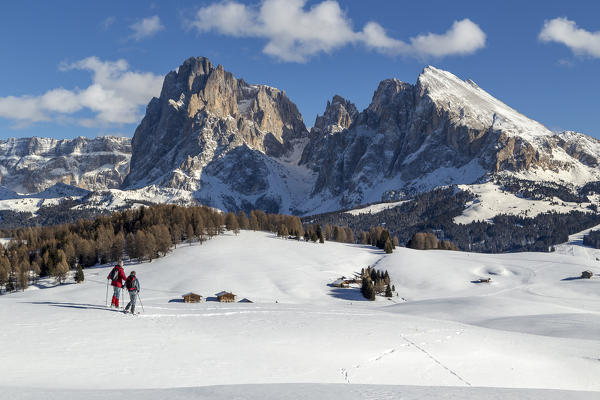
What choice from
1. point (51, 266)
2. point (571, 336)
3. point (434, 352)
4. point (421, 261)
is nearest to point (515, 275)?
point (421, 261)

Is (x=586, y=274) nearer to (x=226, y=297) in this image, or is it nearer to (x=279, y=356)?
(x=226, y=297)

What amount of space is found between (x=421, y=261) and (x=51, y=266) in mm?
95420

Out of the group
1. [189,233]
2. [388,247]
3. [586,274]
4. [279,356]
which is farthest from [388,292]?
[279,356]

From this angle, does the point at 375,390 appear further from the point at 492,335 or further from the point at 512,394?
the point at 492,335

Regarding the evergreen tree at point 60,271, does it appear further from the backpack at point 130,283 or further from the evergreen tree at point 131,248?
the backpack at point 130,283

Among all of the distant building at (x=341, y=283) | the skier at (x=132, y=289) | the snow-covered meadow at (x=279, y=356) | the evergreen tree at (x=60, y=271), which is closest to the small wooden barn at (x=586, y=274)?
the distant building at (x=341, y=283)

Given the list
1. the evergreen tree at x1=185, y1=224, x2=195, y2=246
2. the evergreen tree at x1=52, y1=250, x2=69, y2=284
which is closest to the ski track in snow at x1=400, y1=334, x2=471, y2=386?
the evergreen tree at x1=52, y1=250, x2=69, y2=284

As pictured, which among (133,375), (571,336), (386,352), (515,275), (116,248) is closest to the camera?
(133,375)

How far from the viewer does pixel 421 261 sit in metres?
130

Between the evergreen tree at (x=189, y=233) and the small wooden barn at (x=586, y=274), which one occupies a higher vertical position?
the evergreen tree at (x=189, y=233)

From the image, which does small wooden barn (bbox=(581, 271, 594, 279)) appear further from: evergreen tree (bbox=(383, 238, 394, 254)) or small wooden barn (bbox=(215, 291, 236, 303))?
small wooden barn (bbox=(215, 291, 236, 303))

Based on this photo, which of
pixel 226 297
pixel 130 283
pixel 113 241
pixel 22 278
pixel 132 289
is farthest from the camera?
pixel 113 241

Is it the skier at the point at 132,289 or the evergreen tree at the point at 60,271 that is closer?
the skier at the point at 132,289

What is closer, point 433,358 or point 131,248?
point 433,358
